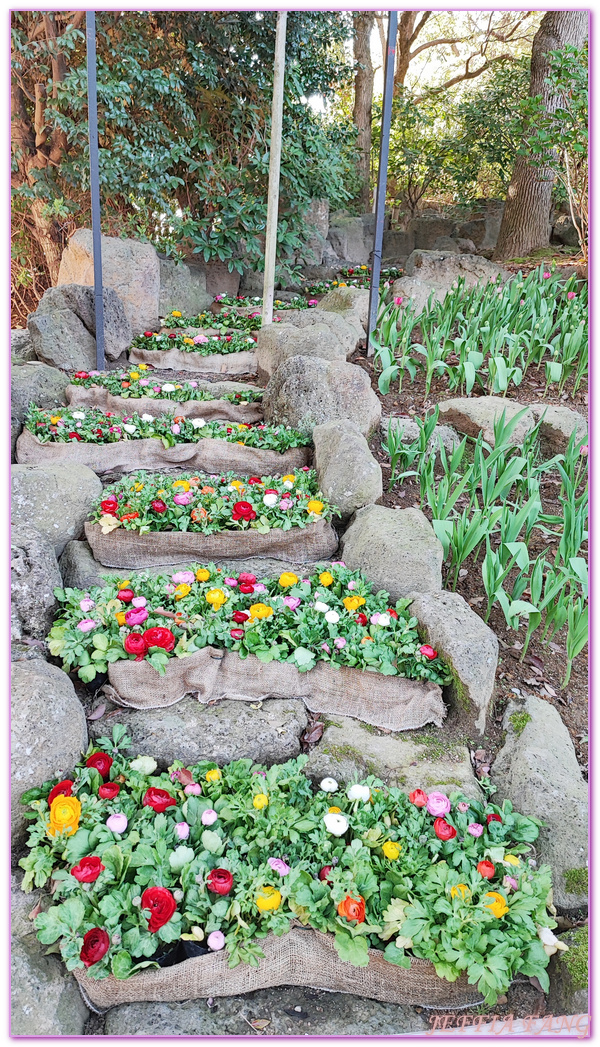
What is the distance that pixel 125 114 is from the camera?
497 centimetres

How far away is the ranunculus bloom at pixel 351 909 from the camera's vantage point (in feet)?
4.68

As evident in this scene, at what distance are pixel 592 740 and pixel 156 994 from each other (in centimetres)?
118

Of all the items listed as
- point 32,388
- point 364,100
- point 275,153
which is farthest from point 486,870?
point 364,100

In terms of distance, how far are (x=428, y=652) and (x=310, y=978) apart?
2.91 ft

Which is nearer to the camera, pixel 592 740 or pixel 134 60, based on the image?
pixel 592 740

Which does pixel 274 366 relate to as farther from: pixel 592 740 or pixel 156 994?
pixel 156 994

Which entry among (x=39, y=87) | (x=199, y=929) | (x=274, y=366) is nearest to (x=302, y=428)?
(x=274, y=366)

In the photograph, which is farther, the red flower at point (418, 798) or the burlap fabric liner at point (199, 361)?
the burlap fabric liner at point (199, 361)

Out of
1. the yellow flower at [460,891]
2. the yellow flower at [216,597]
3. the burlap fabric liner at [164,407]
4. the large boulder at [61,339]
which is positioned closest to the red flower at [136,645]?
the yellow flower at [216,597]

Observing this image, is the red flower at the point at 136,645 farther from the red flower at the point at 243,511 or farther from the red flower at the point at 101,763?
the red flower at the point at 243,511

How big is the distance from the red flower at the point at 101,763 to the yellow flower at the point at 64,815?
0.16m

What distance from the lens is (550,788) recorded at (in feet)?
5.83

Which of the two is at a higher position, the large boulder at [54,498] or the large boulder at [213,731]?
the large boulder at [54,498]

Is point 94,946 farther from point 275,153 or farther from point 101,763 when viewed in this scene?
point 275,153
